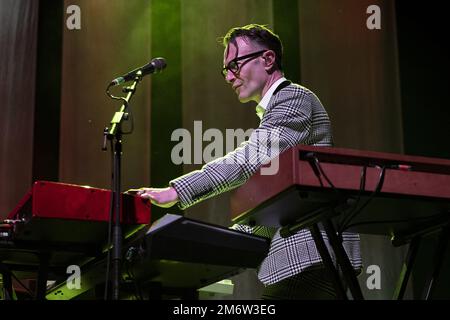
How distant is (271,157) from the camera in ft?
6.59

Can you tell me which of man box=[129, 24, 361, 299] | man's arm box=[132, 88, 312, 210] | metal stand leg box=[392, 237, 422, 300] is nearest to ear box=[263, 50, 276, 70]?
man box=[129, 24, 361, 299]

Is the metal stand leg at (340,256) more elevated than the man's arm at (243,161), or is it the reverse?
the man's arm at (243,161)

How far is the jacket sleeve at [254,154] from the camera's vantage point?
6.45 feet

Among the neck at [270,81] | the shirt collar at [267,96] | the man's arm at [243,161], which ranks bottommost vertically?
the man's arm at [243,161]

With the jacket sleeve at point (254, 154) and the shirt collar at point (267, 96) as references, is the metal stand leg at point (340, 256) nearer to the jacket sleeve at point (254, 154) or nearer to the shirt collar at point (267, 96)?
the jacket sleeve at point (254, 154)

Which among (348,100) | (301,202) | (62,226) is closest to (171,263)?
(62,226)

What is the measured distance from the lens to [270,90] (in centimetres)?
224

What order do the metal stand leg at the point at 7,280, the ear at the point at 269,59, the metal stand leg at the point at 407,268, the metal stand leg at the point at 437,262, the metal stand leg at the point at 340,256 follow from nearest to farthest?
the metal stand leg at the point at 340,256
the metal stand leg at the point at 437,262
the metal stand leg at the point at 407,268
the metal stand leg at the point at 7,280
the ear at the point at 269,59

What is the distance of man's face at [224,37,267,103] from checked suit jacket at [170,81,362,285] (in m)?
0.19

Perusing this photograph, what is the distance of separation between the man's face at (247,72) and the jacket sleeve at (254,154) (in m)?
0.24

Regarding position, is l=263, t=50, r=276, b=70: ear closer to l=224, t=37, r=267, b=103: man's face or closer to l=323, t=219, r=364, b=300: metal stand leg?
l=224, t=37, r=267, b=103: man's face

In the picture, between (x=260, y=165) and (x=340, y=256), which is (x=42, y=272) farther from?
(x=340, y=256)

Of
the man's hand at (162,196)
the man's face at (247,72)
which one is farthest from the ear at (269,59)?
the man's hand at (162,196)
